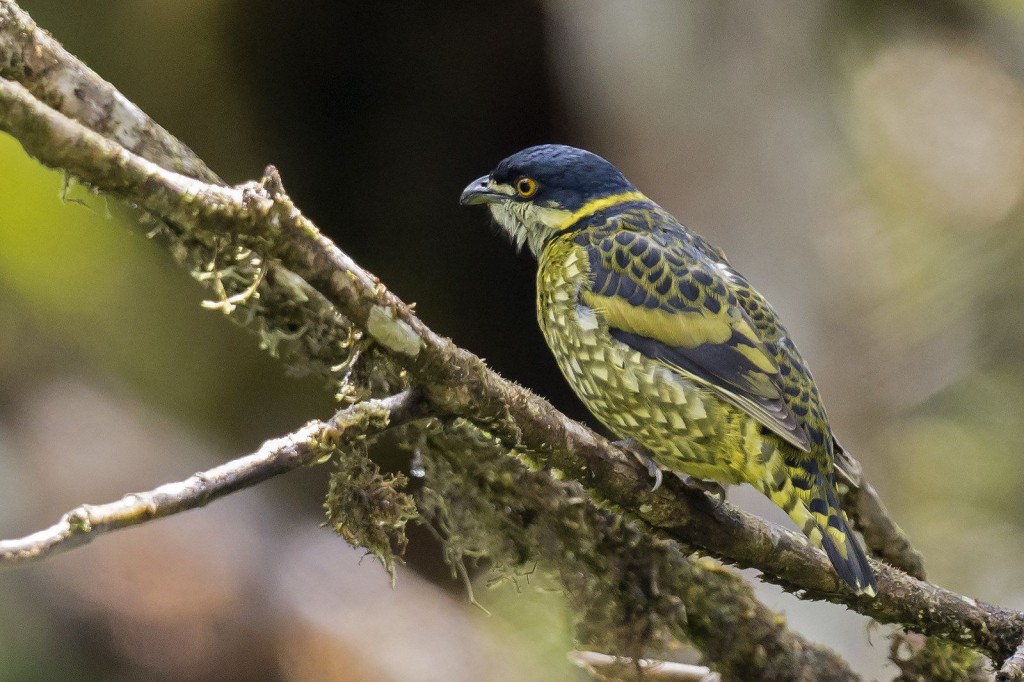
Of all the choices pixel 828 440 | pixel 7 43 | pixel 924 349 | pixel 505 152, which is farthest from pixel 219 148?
pixel 924 349

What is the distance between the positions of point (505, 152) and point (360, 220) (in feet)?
3.30

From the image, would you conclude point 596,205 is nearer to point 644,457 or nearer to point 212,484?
point 644,457

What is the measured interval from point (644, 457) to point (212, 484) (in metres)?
1.89

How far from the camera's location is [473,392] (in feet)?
8.74

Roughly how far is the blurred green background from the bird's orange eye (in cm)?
189

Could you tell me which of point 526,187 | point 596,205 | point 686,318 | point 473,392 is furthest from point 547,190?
point 473,392

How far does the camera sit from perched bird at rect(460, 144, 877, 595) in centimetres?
354

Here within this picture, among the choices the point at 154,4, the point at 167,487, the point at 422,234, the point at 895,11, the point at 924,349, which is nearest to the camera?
the point at 167,487

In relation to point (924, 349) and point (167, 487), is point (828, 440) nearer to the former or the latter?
point (167, 487)

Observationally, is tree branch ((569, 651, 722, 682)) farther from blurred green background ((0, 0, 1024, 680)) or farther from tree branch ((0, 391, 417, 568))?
tree branch ((0, 391, 417, 568))

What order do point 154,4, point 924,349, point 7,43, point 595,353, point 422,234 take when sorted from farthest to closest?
1. point 924,349
2. point 422,234
3. point 154,4
4. point 595,353
5. point 7,43

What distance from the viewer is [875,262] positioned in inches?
287

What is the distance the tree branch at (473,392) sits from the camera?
198 cm

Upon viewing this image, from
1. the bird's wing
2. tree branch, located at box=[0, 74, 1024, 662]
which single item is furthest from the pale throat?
tree branch, located at box=[0, 74, 1024, 662]
